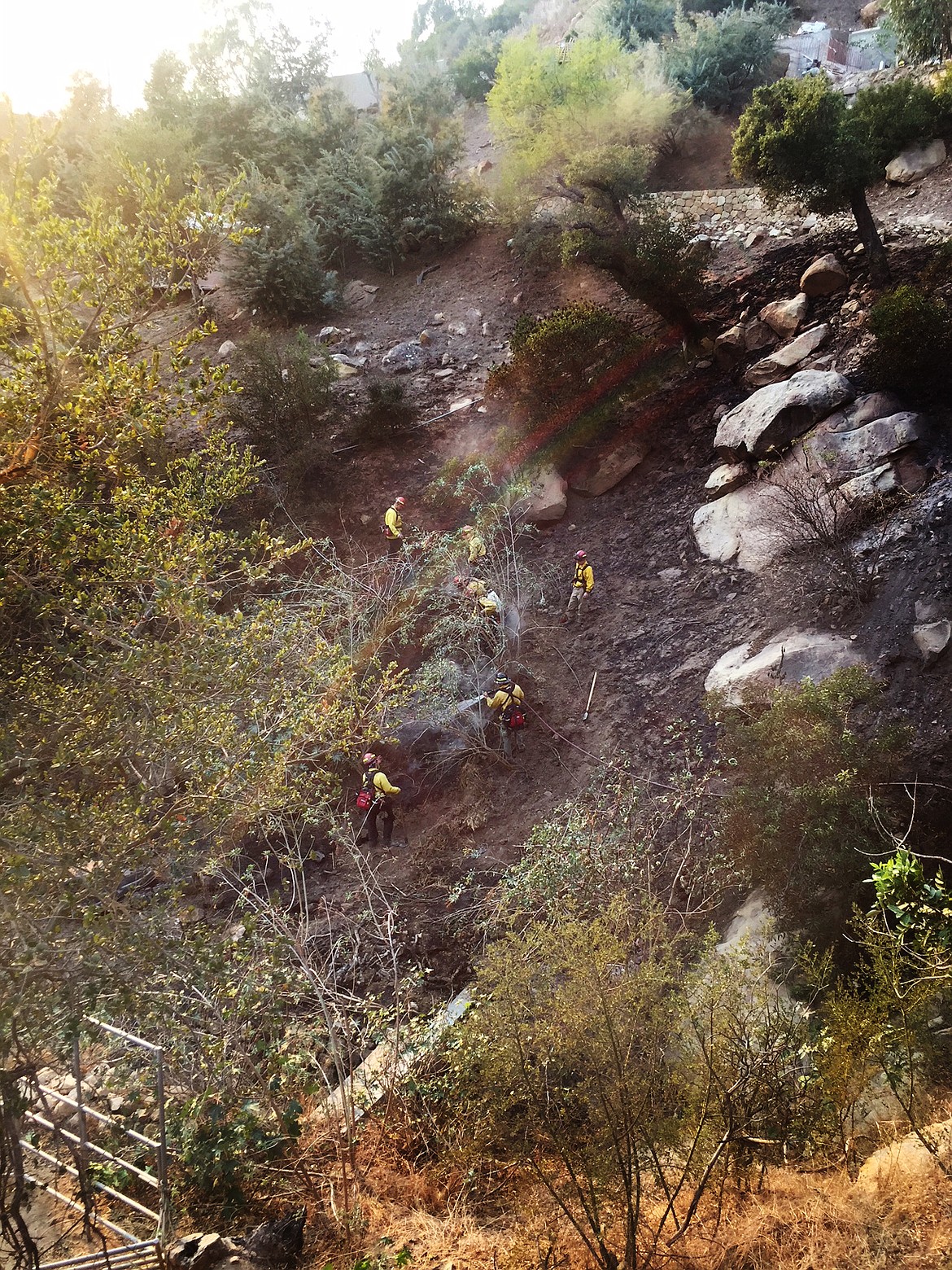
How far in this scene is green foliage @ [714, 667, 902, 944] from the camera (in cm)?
540

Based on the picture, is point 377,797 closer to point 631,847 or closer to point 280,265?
point 631,847

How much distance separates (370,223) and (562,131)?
4740 millimetres

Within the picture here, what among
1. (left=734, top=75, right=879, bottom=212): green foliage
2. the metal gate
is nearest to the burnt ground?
(left=734, top=75, right=879, bottom=212): green foliage

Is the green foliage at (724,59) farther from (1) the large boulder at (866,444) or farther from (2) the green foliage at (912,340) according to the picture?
(1) the large boulder at (866,444)

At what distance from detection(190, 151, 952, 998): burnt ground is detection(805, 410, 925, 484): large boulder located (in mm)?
361

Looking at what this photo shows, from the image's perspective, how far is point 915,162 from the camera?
13.0 metres

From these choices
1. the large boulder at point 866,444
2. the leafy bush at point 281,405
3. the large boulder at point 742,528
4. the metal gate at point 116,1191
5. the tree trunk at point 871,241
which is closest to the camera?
the metal gate at point 116,1191

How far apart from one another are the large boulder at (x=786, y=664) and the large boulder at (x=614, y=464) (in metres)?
4.69

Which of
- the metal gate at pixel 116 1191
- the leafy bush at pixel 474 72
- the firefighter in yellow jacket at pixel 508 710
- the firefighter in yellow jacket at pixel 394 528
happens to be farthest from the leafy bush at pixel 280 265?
the metal gate at pixel 116 1191

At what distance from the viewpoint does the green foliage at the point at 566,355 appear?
12406 mm

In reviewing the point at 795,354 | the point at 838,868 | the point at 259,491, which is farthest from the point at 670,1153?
the point at 259,491

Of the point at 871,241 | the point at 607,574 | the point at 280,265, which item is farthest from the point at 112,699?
the point at 280,265

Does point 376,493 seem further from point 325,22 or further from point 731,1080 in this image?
point 325,22

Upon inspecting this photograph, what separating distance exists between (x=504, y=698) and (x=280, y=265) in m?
12.2
